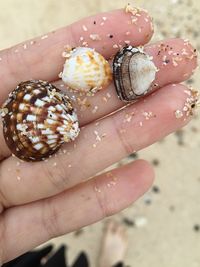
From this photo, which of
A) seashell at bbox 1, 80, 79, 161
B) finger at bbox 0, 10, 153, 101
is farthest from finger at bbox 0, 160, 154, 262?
finger at bbox 0, 10, 153, 101

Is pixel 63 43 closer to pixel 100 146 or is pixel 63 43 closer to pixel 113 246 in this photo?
pixel 100 146

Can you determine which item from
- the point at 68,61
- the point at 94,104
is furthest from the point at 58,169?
the point at 68,61

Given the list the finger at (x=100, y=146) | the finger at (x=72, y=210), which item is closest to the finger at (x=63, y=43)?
the finger at (x=100, y=146)

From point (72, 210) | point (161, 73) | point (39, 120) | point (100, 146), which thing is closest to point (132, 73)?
point (161, 73)

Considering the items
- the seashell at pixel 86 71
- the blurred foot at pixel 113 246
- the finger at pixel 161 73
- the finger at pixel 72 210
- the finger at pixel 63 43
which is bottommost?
the blurred foot at pixel 113 246

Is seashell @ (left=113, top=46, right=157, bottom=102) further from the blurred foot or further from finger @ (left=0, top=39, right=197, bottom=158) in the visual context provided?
the blurred foot

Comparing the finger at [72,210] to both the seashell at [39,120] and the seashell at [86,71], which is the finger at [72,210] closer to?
the seashell at [39,120]
